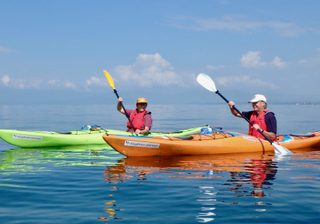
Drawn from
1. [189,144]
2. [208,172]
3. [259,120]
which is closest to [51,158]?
[189,144]

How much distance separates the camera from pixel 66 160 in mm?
10820

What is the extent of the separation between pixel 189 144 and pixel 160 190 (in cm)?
442

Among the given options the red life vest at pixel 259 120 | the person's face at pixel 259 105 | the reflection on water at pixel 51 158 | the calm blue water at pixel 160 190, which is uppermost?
the person's face at pixel 259 105

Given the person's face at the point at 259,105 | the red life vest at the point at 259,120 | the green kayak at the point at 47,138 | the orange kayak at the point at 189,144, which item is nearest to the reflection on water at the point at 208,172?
the orange kayak at the point at 189,144

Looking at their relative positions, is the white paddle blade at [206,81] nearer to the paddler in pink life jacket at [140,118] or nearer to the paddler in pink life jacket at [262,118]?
the paddler in pink life jacket at [262,118]

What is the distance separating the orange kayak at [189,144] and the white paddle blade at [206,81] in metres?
1.95

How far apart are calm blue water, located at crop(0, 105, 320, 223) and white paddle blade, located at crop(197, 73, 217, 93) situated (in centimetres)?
317

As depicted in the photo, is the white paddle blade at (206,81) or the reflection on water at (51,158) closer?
the reflection on water at (51,158)

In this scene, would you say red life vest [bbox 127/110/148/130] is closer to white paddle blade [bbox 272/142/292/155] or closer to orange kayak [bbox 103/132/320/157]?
orange kayak [bbox 103/132/320/157]

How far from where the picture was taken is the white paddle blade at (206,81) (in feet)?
44.8

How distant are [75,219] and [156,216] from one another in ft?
3.28

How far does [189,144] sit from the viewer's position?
11.3 metres

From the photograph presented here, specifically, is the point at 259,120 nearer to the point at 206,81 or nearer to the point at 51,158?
the point at 206,81

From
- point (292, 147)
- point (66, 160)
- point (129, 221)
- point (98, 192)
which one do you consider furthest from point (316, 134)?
point (129, 221)
